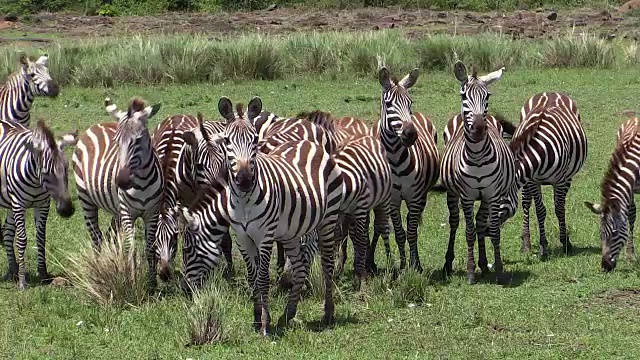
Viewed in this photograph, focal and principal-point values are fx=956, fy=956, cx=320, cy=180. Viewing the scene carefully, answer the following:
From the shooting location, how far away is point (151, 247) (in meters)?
9.71

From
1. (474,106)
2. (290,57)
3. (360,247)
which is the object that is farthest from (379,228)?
(290,57)

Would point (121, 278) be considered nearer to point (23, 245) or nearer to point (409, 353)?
point (23, 245)

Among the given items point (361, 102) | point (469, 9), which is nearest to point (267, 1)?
point (469, 9)

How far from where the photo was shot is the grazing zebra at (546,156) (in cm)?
1122

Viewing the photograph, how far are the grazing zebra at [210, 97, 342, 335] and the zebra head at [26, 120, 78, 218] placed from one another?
2.35 meters

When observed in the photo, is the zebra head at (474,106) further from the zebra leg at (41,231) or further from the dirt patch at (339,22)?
the dirt patch at (339,22)

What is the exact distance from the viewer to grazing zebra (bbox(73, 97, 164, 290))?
30.8ft

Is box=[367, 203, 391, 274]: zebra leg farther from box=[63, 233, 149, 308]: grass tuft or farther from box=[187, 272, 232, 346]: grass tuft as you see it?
box=[187, 272, 232, 346]: grass tuft

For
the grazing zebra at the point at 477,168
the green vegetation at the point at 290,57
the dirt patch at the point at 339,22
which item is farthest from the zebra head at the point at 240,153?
the dirt patch at the point at 339,22

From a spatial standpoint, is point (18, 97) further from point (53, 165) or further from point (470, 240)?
point (470, 240)

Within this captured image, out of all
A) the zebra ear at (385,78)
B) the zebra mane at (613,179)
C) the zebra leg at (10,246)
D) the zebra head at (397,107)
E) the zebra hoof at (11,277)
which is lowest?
the zebra hoof at (11,277)

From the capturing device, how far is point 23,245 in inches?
404

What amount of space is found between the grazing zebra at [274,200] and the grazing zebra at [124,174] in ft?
4.72

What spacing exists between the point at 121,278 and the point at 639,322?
482 centimetres
